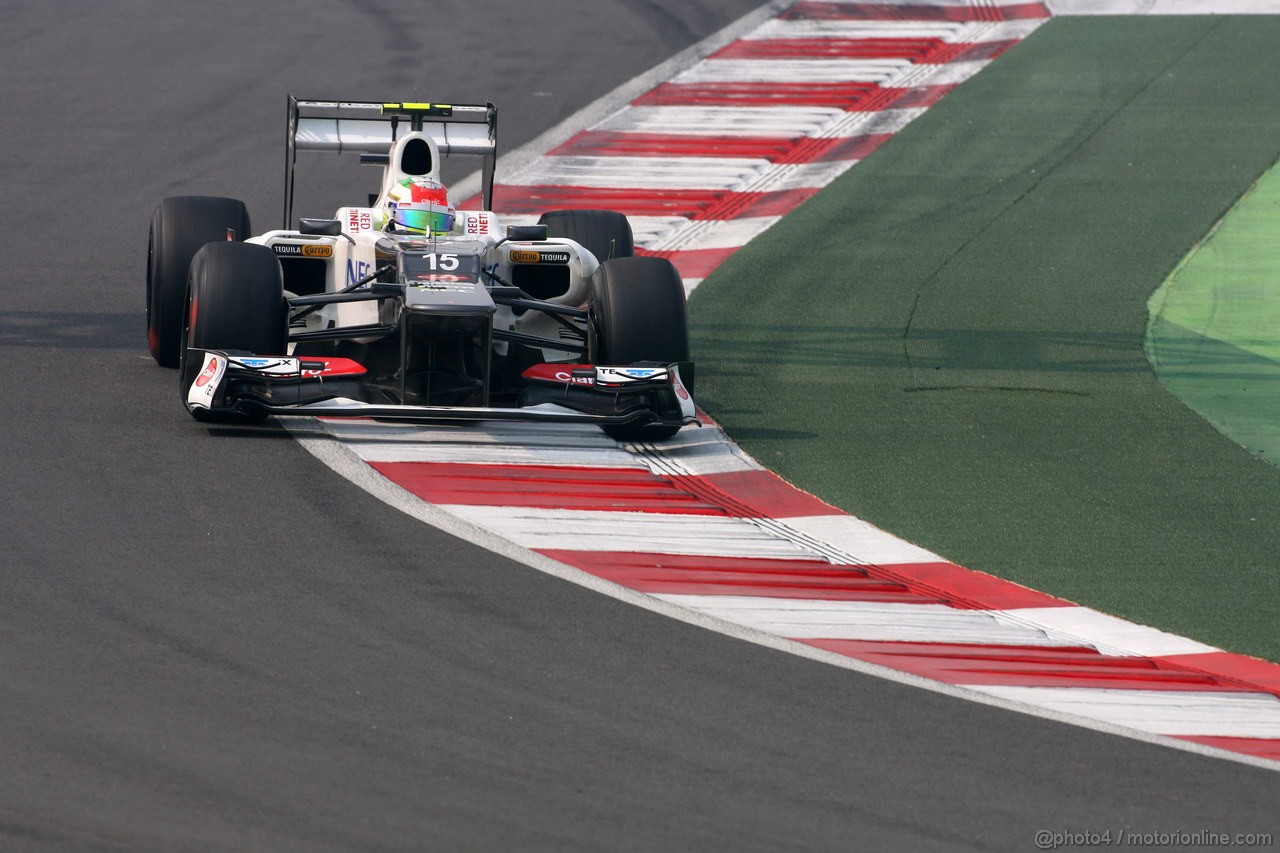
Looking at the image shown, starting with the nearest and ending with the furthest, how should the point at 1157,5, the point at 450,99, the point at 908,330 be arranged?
the point at 908,330 → the point at 450,99 → the point at 1157,5

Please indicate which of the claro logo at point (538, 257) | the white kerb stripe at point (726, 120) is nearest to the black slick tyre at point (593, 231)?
the claro logo at point (538, 257)

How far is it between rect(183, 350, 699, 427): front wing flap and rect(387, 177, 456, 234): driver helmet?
4.42 feet

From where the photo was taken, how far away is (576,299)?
451 inches

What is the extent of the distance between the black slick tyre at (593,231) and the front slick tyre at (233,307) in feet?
8.86

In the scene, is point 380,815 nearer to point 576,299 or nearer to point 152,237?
point 576,299

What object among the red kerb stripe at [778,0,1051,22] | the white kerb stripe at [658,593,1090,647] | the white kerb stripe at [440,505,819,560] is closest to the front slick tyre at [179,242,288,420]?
the white kerb stripe at [440,505,819,560]

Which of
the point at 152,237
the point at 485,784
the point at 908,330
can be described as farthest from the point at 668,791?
the point at 908,330

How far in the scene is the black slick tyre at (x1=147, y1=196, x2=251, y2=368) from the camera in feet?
37.3

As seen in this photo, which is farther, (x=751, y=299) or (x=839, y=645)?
(x=751, y=299)

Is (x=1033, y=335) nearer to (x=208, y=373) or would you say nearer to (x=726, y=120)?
(x=208, y=373)

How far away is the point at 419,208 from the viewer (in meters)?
11.3

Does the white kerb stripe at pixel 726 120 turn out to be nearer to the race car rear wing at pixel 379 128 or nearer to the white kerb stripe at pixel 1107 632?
the race car rear wing at pixel 379 128

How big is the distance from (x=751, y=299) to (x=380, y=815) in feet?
29.2

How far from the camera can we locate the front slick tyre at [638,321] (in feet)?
34.7
